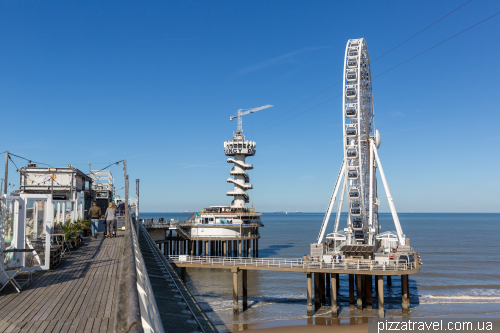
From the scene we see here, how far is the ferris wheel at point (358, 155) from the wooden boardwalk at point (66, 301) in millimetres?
25212

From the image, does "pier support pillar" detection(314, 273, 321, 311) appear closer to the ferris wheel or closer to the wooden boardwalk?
the ferris wheel

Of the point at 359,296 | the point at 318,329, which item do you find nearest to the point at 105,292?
the point at 318,329

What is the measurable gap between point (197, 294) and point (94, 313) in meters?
26.8

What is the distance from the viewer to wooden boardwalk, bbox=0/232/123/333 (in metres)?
6.29

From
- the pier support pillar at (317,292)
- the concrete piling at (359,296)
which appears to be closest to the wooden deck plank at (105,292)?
the pier support pillar at (317,292)

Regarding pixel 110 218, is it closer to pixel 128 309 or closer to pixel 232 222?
pixel 128 309

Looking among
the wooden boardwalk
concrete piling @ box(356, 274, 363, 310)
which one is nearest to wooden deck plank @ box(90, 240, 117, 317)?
the wooden boardwalk

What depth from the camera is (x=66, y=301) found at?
307 inches

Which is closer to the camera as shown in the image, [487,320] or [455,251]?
[487,320]

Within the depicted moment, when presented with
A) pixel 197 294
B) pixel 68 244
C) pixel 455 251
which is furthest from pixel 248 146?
pixel 68 244

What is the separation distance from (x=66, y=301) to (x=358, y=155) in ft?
100

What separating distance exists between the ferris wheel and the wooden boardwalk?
82.7 ft

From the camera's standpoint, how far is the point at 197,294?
32.3m

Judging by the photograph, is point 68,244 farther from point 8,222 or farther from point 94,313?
point 94,313
